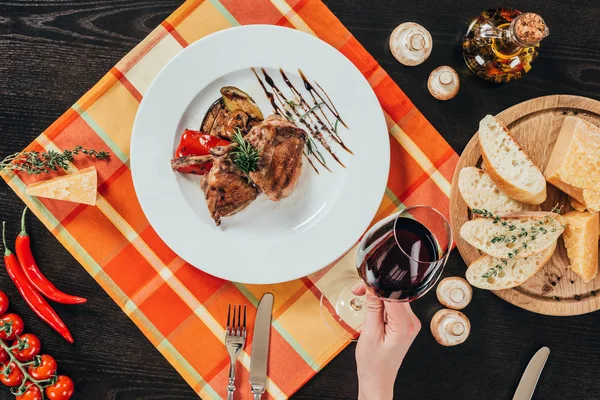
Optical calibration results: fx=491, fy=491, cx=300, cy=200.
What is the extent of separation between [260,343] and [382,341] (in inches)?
25.4

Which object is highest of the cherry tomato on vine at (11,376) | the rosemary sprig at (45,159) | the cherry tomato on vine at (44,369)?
the rosemary sprig at (45,159)

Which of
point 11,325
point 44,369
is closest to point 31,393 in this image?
point 44,369

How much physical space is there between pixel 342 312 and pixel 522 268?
89cm

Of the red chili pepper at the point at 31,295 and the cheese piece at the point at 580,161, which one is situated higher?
the red chili pepper at the point at 31,295

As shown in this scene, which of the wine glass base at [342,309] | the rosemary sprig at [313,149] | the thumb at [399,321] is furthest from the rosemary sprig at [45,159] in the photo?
the thumb at [399,321]

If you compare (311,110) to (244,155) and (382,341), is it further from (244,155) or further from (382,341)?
(382,341)

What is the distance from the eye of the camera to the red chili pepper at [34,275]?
245cm

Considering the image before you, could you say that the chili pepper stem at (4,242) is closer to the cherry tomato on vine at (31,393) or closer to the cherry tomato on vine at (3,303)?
the cherry tomato on vine at (3,303)

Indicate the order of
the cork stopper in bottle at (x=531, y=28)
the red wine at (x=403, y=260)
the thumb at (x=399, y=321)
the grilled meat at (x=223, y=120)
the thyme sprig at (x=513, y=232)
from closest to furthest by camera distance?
the red wine at (x=403, y=260) < the thumb at (x=399, y=321) < the cork stopper in bottle at (x=531, y=28) < the thyme sprig at (x=513, y=232) < the grilled meat at (x=223, y=120)

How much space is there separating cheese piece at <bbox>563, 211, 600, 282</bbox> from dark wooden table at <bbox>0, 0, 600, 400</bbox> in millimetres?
382

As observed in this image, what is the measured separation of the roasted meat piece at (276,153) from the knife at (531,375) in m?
1.56

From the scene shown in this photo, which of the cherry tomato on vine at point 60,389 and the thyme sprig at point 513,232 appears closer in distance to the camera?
the thyme sprig at point 513,232

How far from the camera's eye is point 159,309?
2.46 metres

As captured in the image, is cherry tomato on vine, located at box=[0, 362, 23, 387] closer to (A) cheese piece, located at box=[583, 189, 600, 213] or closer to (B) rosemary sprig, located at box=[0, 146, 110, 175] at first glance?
(B) rosemary sprig, located at box=[0, 146, 110, 175]
